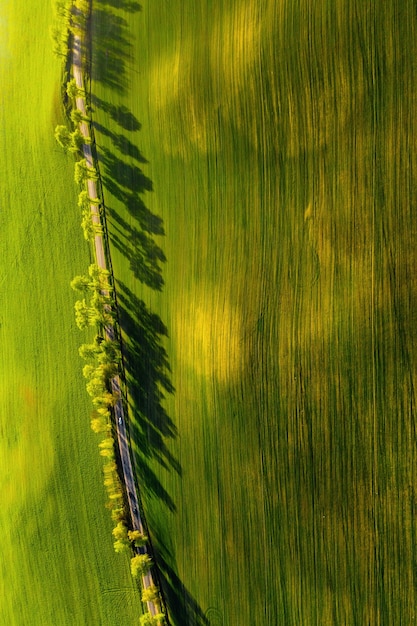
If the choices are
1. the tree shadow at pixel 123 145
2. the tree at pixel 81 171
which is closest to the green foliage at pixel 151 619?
the tree at pixel 81 171

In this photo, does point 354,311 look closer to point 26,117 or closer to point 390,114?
point 390,114

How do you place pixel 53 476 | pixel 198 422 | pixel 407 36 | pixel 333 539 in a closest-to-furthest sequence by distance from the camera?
pixel 407 36 → pixel 333 539 → pixel 198 422 → pixel 53 476

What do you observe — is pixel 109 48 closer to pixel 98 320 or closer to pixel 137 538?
pixel 98 320

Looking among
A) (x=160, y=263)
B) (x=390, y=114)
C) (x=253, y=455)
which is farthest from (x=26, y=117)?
(x=253, y=455)

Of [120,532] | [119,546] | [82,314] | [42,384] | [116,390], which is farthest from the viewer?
[42,384]

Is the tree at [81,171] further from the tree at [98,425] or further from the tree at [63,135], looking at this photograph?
the tree at [98,425]

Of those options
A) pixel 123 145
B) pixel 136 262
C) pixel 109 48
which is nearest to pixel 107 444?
pixel 136 262
